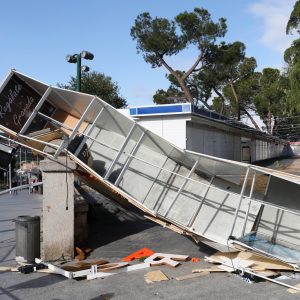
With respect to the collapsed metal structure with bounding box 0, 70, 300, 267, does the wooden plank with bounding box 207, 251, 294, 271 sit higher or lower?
lower

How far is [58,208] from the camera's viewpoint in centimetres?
848

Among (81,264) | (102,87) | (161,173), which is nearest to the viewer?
(81,264)

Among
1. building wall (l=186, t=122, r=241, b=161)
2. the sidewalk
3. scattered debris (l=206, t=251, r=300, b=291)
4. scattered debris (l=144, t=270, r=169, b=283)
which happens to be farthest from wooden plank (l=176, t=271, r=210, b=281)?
building wall (l=186, t=122, r=241, b=161)

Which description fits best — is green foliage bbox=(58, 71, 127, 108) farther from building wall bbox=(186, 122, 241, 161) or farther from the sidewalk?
the sidewalk

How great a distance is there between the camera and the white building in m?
22.0

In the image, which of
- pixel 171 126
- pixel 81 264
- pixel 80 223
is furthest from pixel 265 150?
pixel 81 264

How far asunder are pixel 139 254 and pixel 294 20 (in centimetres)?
2077

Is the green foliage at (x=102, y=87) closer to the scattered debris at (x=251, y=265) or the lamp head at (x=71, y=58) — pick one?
the lamp head at (x=71, y=58)

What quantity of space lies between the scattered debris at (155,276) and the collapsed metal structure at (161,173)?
1076 millimetres

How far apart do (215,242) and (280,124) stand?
59.6m

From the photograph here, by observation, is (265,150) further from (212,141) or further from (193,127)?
(193,127)

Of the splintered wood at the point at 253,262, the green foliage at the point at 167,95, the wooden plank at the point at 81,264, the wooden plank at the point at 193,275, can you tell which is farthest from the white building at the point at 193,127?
the green foliage at the point at 167,95

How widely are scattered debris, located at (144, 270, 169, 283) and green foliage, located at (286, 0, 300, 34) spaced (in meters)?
21.5

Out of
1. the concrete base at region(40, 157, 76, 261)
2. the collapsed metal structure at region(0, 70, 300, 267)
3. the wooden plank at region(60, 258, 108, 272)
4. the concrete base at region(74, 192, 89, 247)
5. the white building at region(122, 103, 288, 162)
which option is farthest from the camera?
the white building at region(122, 103, 288, 162)
